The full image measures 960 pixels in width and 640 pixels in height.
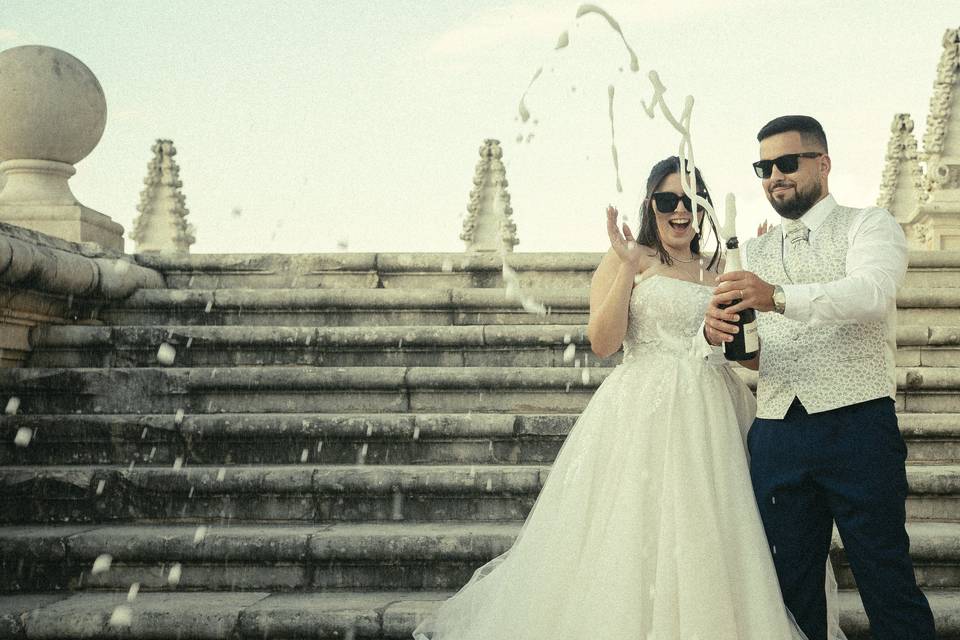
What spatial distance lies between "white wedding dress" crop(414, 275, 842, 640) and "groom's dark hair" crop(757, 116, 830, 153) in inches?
27.9

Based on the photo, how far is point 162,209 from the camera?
25.2 m

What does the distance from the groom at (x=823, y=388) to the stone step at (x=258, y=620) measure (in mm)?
1103

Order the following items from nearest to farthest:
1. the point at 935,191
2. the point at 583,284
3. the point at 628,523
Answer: the point at 628,523, the point at 583,284, the point at 935,191

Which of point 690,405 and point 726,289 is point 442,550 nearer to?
point 690,405

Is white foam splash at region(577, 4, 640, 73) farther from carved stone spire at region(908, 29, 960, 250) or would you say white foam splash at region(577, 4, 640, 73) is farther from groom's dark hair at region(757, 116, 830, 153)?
carved stone spire at region(908, 29, 960, 250)

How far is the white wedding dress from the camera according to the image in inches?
110

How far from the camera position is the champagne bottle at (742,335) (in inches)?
105

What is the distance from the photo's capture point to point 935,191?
32.4 feet

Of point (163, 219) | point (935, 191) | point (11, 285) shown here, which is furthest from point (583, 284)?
point (163, 219)

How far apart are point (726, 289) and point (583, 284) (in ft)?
14.0

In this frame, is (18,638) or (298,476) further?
(298,476)

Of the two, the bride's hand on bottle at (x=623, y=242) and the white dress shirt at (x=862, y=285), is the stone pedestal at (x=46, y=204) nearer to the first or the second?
the bride's hand on bottle at (x=623, y=242)

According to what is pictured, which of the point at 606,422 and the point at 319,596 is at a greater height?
the point at 606,422

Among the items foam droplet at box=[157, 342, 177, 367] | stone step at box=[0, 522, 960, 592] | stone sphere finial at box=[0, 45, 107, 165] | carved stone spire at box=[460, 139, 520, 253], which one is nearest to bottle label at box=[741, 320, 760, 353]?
stone step at box=[0, 522, 960, 592]
